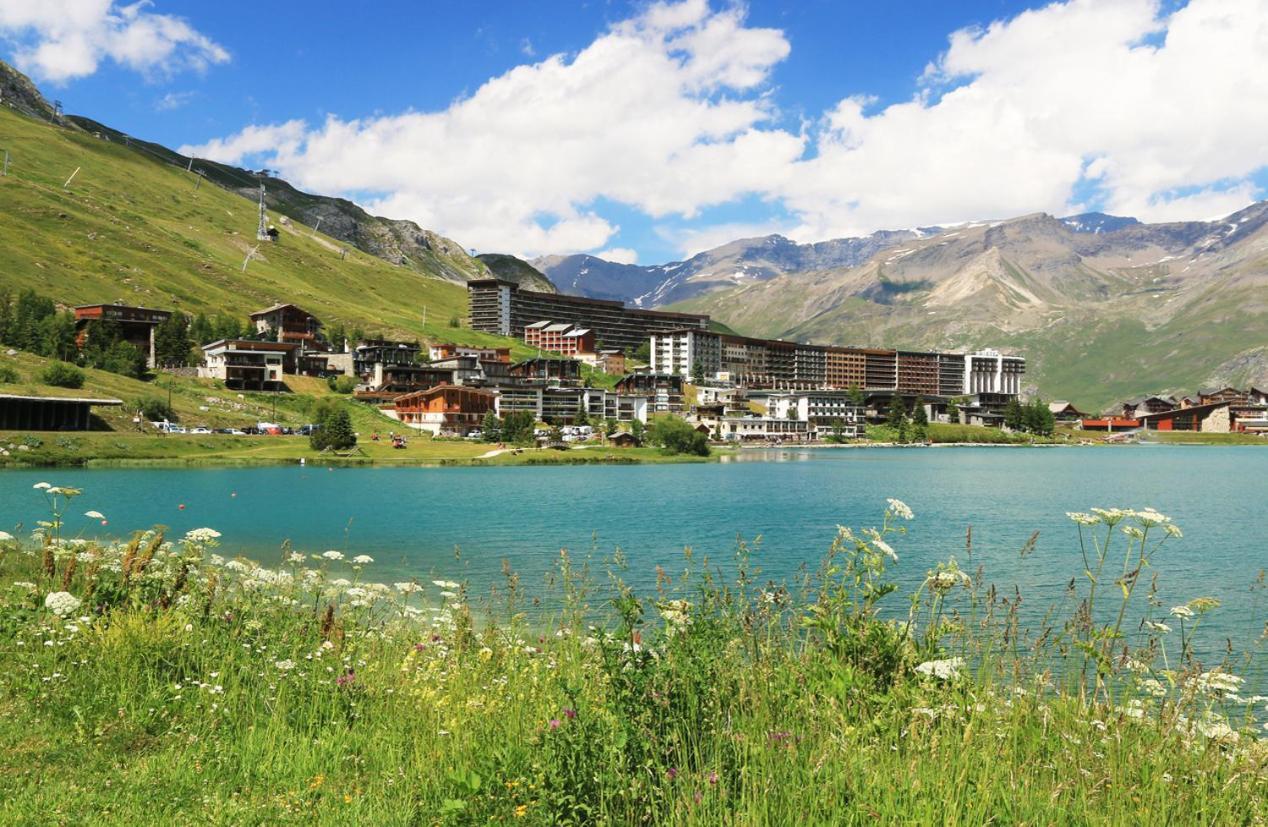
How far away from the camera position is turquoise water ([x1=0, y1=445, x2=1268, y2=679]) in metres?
30.4

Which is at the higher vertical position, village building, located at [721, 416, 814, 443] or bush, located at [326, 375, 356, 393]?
bush, located at [326, 375, 356, 393]

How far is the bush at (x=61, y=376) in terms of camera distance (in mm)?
94750

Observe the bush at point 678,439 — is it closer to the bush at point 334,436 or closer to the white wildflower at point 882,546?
the bush at point 334,436

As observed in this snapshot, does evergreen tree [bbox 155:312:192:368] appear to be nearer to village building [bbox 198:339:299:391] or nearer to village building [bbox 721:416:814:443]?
village building [bbox 198:339:299:391]

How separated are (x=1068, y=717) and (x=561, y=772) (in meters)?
4.77

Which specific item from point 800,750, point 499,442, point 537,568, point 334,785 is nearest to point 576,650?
point 334,785

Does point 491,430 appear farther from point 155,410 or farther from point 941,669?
point 941,669

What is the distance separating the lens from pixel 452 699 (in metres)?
8.16

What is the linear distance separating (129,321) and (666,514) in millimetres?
115596

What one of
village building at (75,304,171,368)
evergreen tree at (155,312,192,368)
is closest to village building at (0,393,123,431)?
village building at (75,304,171,368)

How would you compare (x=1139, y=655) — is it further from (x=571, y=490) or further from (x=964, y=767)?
(x=571, y=490)

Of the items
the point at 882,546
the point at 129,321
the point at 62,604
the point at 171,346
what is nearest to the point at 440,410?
the point at 171,346

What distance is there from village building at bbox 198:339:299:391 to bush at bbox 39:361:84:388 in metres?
27.1

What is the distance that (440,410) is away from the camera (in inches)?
5212
